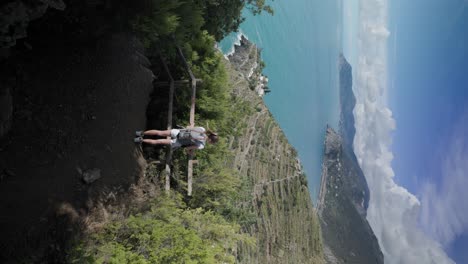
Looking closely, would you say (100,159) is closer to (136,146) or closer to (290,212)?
(136,146)

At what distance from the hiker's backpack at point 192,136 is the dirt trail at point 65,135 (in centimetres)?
139

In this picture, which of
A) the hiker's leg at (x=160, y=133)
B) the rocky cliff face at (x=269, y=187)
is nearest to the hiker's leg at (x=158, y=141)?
the hiker's leg at (x=160, y=133)

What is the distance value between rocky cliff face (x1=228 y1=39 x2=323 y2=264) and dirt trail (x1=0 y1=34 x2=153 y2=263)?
6950mm

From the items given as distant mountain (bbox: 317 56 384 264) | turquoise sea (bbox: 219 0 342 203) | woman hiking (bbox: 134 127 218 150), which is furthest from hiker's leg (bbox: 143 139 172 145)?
distant mountain (bbox: 317 56 384 264)

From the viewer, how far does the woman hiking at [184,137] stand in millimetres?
8594

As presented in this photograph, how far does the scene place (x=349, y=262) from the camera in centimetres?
4303

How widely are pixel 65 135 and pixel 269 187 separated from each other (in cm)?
1409

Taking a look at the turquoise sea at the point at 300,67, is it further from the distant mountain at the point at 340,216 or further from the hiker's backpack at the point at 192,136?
the hiker's backpack at the point at 192,136

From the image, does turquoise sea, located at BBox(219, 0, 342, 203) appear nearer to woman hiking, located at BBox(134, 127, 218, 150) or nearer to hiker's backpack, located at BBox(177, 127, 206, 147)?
woman hiking, located at BBox(134, 127, 218, 150)

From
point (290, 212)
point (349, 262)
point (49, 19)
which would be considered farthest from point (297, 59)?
point (49, 19)

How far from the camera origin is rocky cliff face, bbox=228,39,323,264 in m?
17.2

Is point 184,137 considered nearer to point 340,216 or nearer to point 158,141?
point 158,141

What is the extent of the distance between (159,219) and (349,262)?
4099 cm

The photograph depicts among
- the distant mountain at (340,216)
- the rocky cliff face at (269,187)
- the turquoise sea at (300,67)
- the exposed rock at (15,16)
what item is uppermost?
the turquoise sea at (300,67)
